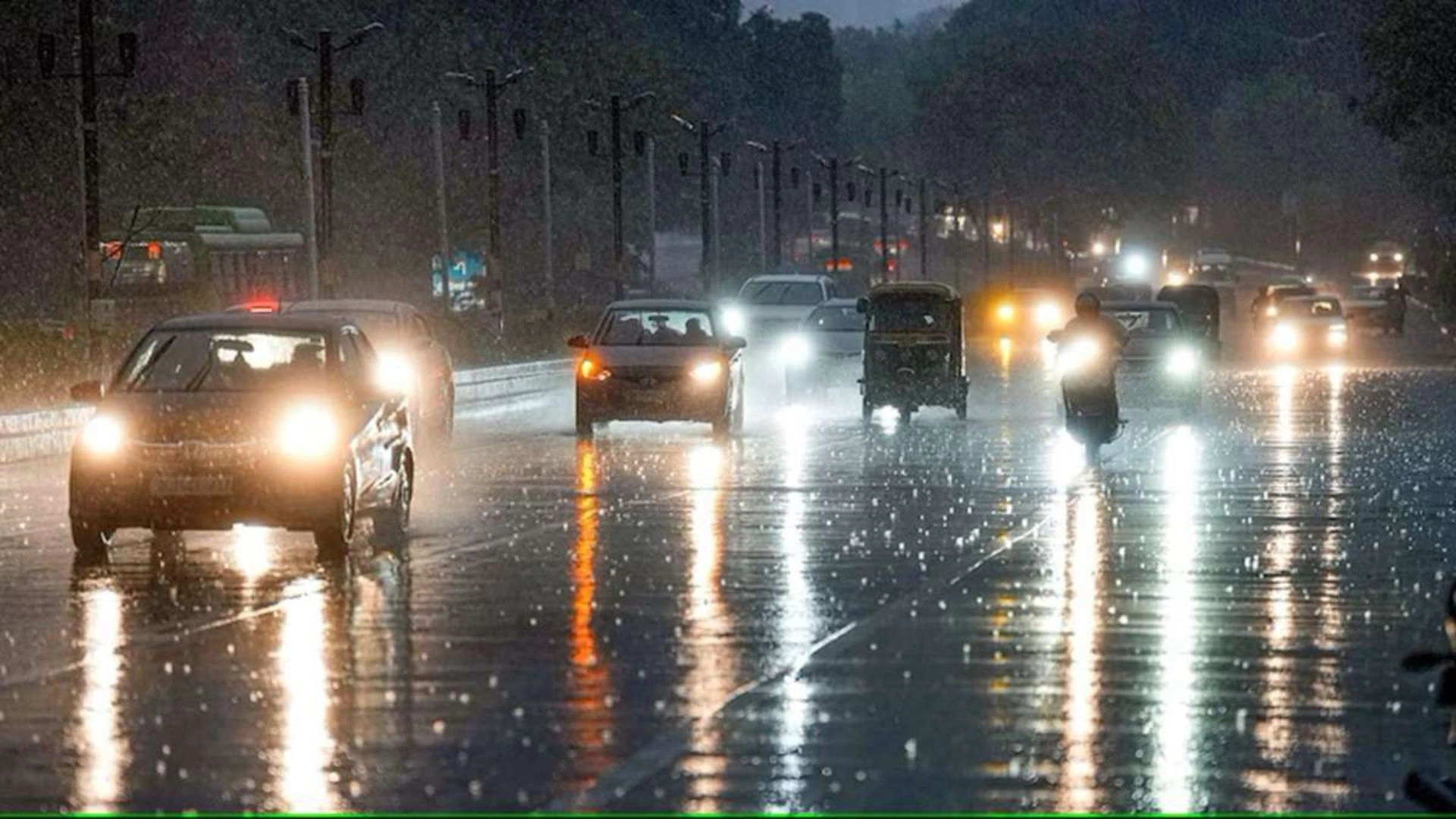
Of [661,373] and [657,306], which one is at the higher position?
[657,306]

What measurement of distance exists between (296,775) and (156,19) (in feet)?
314

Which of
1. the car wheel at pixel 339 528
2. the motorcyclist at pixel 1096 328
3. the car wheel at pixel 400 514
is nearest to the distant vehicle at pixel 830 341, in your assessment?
the motorcyclist at pixel 1096 328

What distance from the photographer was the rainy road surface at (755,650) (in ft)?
36.6

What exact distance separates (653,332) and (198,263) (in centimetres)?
4383

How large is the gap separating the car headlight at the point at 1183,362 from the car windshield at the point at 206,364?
77.2ft

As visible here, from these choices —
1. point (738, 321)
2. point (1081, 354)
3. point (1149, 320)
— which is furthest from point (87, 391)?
point (738, 321)

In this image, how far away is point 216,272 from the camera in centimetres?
8344

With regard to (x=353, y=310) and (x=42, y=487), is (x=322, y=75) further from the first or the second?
(x=42, y=487)

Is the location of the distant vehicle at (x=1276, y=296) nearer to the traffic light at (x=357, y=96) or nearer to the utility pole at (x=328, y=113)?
the utility pole at (x=328, y=113)

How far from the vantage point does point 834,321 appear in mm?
66000

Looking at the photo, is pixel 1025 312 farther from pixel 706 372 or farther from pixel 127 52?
pixel 706 372

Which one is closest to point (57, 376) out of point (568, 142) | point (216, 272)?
point (216, 272)

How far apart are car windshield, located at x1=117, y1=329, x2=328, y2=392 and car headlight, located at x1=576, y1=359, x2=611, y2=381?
1602cm

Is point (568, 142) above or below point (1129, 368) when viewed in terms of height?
above
